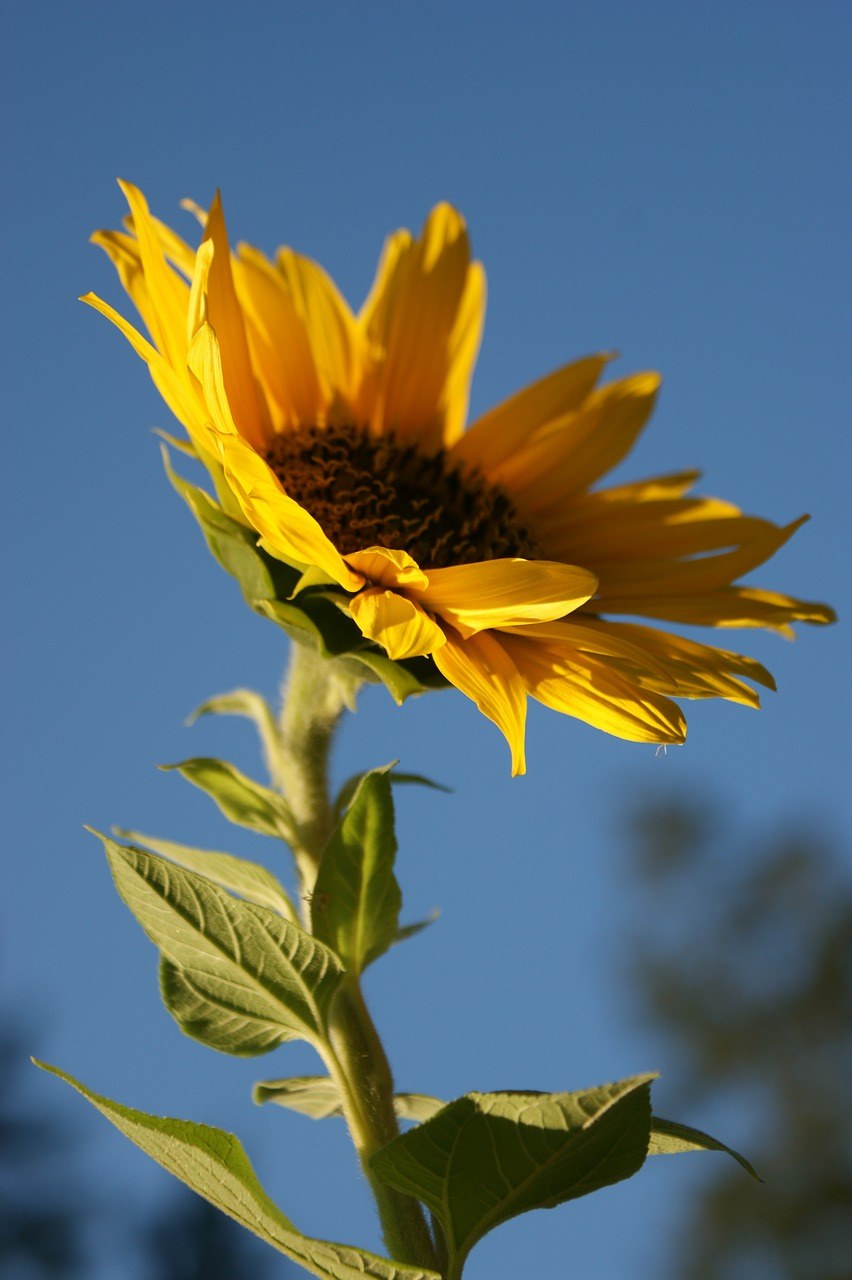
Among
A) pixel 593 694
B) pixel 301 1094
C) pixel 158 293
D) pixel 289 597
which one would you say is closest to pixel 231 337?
pixel 158 293

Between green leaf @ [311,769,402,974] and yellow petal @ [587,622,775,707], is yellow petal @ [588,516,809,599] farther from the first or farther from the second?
green leaf @ [311,769,402,974]

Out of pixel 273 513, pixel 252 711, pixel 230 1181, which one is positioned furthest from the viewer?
pixel 252 711

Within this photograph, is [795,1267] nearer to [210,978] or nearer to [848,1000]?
[848,1000]

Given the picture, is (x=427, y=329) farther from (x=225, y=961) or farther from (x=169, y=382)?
(x=225, y=961)

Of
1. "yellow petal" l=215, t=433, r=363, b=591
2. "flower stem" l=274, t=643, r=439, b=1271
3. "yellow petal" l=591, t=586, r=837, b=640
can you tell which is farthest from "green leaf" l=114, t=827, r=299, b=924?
"yellow petal" l=591, t=586, r=837, b=640

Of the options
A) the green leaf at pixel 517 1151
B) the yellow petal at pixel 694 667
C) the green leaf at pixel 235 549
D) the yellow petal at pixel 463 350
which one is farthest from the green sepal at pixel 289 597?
the yellow petal at pixel 463 350

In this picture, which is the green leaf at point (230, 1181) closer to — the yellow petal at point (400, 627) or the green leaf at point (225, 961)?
the green leaf at point (225, 961)
